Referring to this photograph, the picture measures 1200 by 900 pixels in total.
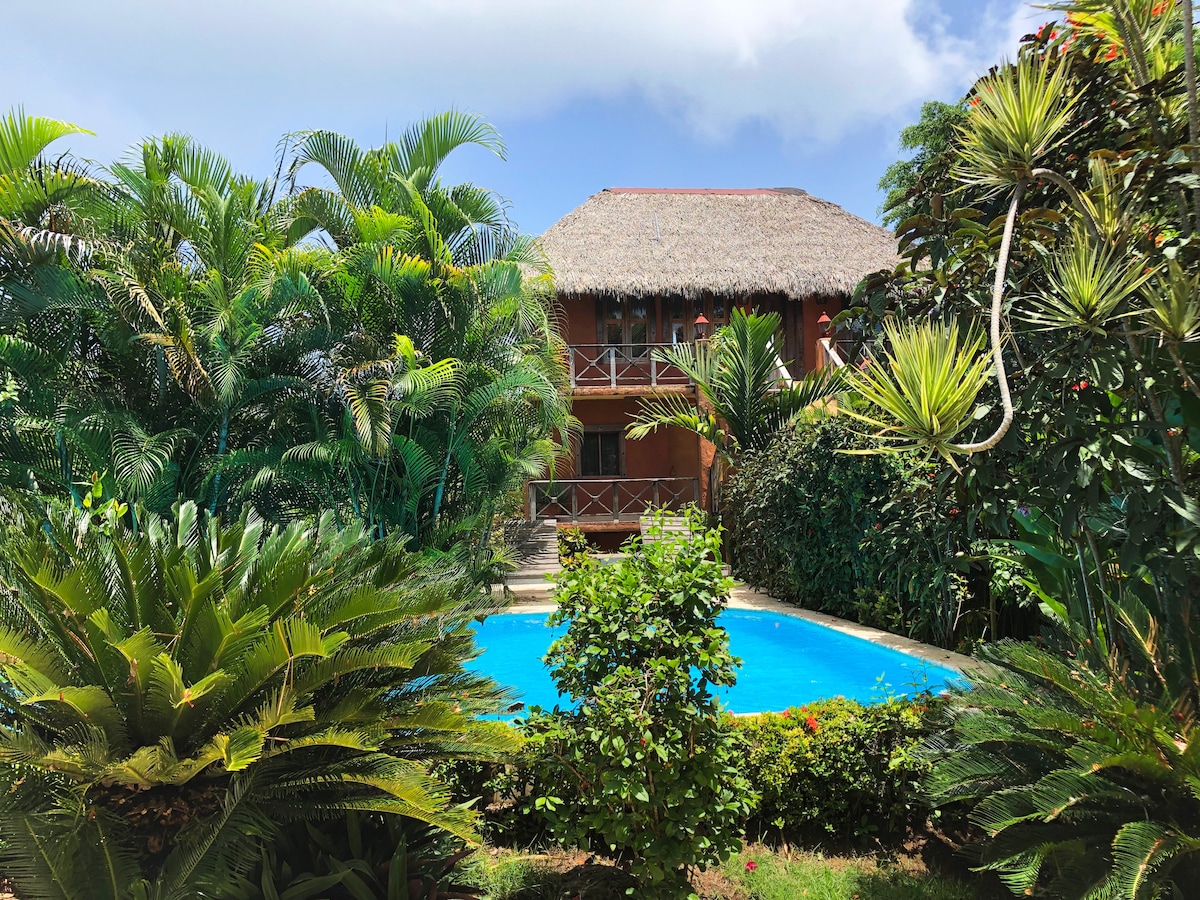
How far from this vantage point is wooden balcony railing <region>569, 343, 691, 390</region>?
1670 centimetres

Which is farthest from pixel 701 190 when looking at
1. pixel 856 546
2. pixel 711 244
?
pixel 856 546

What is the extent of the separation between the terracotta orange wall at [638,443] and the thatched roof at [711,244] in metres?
2.73

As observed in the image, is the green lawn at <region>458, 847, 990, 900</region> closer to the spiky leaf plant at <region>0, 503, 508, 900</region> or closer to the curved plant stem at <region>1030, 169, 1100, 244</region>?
the spiky leaf plant at <region>0, 503, 508, 900</region>

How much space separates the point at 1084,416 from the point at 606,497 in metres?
14.2

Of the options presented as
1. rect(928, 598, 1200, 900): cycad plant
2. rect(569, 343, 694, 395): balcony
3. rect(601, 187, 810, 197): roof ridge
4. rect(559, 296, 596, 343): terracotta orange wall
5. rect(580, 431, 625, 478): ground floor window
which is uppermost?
rect(601, 187, 810, 197): roof ridge

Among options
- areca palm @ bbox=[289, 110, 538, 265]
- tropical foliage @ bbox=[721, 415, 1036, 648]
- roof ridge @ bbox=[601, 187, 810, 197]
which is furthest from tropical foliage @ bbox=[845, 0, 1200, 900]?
roof ridge @ bbox=[601, 187, 810, 197]

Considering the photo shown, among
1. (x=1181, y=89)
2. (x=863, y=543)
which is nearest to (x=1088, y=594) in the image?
(x=1181, y=89)

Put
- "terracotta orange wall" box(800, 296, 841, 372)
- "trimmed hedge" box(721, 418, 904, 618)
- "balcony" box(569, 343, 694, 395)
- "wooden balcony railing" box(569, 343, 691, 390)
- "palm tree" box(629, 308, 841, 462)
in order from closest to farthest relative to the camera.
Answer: "trimmed hedge" box(721, 418, 904, 618), "palm tree" box(629, 308, 841, 462), "balcony" box(569, 343, 694, 395), "wooden balcony railing" box(569, 343, 691, 390), "terracotta orange wall" box(800, 296, 841, 372)

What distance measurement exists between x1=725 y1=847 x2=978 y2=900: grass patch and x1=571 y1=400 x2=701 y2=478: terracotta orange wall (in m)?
14.3

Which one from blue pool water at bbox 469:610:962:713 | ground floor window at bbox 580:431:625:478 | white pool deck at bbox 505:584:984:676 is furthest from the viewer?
ground floor window at bbox 580:431:625:478

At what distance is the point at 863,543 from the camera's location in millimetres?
8656

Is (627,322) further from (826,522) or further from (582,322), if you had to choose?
(826,522)

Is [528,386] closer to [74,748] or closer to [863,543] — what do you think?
[863,543]

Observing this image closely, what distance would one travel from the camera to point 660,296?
17.3 m
